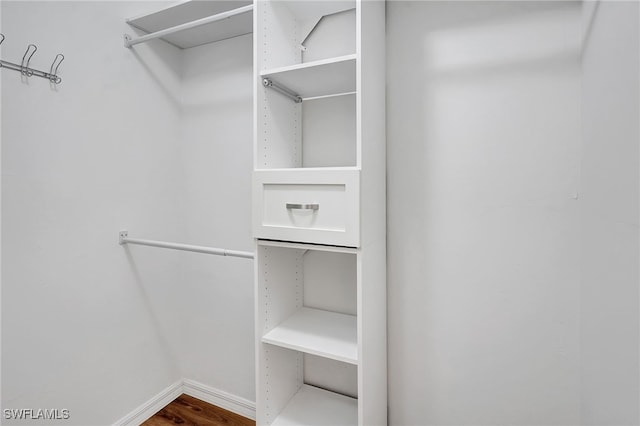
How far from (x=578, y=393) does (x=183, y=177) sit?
217cm

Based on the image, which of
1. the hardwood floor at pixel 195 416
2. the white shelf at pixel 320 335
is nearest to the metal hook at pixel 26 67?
the white shelf at pixel 320 335

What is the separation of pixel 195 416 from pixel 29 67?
1895 mm

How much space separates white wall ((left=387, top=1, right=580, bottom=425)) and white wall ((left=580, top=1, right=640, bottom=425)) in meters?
0.08

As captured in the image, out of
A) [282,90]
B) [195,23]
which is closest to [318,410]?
[282,90]

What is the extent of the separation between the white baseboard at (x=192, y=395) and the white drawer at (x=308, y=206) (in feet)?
3.92

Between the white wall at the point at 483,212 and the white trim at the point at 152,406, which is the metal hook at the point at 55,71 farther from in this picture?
the white trim at the point at 152,406

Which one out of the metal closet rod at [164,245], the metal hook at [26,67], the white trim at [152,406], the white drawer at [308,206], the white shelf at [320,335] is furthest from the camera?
the white trim at [152,406]

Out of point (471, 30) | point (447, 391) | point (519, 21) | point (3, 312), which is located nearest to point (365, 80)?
point (471, 30)

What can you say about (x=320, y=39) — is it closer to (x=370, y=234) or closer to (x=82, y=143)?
(x=370, y=234)

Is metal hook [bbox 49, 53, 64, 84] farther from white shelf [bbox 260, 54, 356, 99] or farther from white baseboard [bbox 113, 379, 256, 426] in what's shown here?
white baseboard [bbox 113, 379, 256, 426]

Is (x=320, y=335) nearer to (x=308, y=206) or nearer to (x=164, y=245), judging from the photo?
(x=308, y=206)

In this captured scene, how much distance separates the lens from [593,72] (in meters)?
1.02

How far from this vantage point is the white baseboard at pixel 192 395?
1796 mm

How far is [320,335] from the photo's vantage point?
1.35 meters
